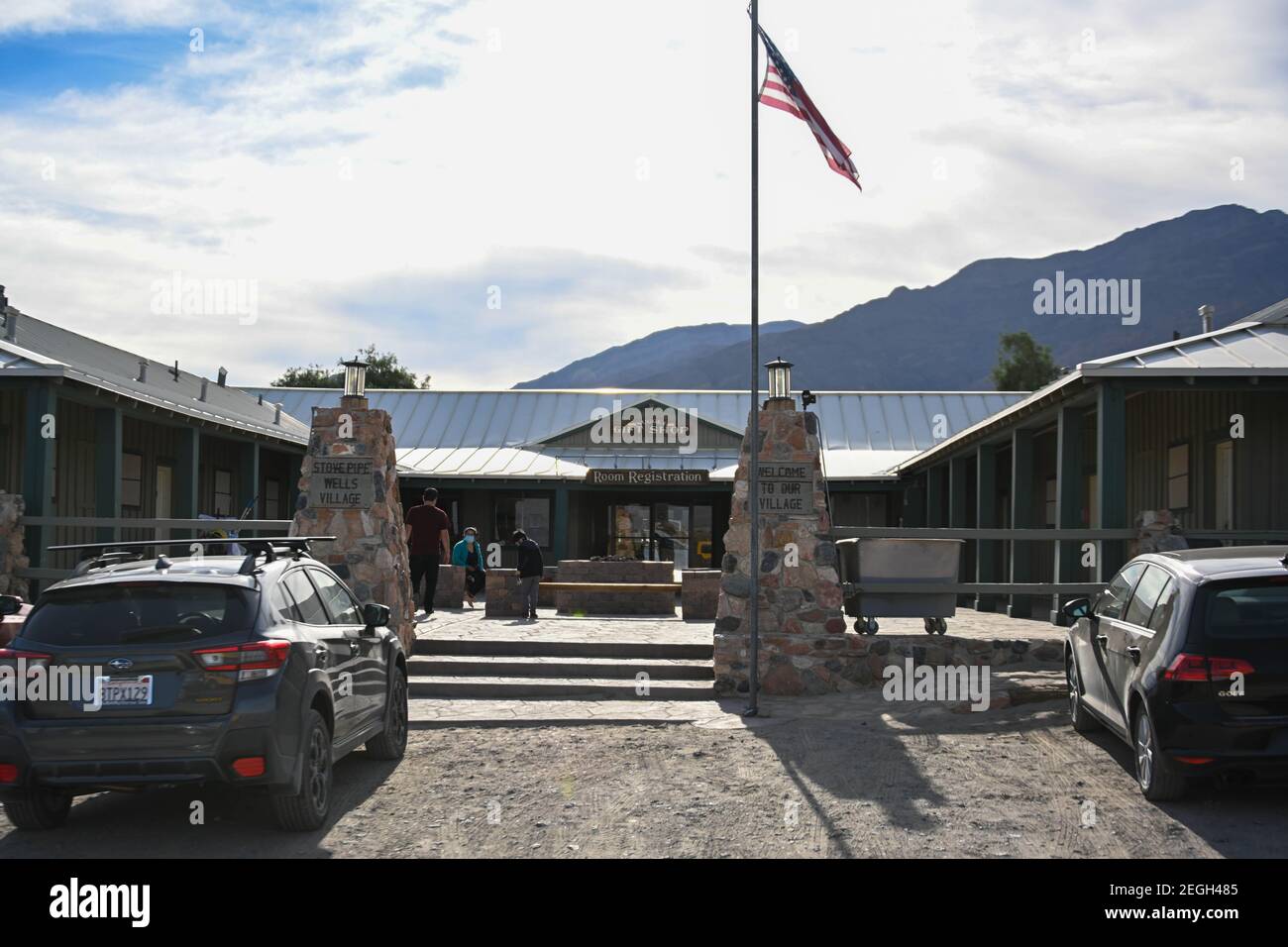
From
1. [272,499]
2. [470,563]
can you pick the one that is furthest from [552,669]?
[272,499]

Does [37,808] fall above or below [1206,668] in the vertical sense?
below

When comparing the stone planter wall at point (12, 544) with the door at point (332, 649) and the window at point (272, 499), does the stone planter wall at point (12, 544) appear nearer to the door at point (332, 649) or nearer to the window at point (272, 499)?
the door at point (332, 649)

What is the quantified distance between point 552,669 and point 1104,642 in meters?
5.78

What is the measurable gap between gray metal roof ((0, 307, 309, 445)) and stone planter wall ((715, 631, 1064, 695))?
8.63m

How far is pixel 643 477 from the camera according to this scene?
83.4 ft

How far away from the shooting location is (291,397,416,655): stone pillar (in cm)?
1270

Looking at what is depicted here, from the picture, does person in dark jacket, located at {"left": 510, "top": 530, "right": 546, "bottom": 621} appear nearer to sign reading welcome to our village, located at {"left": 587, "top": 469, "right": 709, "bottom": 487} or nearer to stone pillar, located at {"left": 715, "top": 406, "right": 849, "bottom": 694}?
stone pillar, located at {"left": 715, "top": 406, "right": 849, "bottom": 694}

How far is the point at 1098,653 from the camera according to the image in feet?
27.6

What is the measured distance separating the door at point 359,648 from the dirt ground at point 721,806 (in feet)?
1.69

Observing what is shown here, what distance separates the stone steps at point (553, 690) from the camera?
11.5 meters

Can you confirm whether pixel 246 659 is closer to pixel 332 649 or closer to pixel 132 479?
pixel 332 649

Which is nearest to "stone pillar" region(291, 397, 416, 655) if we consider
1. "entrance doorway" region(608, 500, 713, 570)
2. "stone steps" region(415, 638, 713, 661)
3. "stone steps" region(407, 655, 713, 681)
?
"stone steps" region(415, 638, 713, 661)

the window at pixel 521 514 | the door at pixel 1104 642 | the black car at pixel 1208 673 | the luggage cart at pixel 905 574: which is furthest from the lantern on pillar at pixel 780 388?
the window at pixel 521 514
